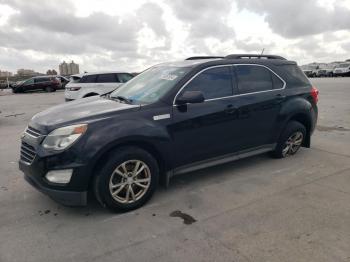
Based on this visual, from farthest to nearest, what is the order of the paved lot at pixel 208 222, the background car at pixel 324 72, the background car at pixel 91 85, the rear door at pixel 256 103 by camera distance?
the background car at pixel 324 72 < the background car at pixel 91 85 < the rear door at pixel 256 103 < the paved lot at pixel 208 222

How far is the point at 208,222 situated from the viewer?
12.0 feet

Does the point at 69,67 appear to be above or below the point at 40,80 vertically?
above

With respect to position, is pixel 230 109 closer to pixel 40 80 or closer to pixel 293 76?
pixel 293 76

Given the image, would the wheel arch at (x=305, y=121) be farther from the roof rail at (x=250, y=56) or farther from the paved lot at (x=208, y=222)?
the roof rail at (x=250, y=56)

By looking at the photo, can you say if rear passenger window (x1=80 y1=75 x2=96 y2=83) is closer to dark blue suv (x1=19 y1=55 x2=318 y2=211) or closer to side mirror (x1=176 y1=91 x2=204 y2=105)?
dark blue suv (x1=19 y1=55 x2=318 y2=211)

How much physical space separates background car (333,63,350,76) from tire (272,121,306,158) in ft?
141

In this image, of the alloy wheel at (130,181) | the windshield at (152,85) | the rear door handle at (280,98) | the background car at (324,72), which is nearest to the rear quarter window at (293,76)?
the rear door handle at (280,98)

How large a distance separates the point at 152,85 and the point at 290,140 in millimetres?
2607

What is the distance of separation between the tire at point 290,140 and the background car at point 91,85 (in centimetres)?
913

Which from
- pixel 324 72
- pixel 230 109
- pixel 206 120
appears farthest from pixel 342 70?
pixel 206 120

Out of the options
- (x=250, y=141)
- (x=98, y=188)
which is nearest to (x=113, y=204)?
(x=98, y=188)

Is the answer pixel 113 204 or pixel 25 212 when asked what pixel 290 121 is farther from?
pixel 25 212

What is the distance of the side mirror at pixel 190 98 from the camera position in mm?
4262

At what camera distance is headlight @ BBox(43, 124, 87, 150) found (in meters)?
3.71
